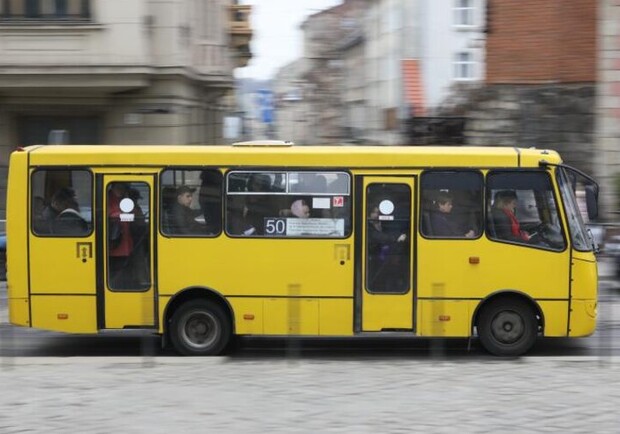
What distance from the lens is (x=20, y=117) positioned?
24.8 meters

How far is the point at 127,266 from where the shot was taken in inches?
429

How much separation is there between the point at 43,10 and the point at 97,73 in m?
2.27

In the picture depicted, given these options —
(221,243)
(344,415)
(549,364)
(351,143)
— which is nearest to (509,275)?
(549,364)

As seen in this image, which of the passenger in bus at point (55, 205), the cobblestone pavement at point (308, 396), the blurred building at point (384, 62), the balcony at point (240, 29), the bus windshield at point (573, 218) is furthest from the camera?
the balcony at point (240, 29)

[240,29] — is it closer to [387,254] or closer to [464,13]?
[464,13]

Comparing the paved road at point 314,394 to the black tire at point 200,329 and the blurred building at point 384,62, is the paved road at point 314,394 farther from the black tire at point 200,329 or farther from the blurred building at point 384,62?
the blurred building at point 384,62

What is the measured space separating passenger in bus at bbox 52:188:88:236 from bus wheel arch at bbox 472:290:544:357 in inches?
184

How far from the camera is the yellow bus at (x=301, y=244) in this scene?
35.0ft

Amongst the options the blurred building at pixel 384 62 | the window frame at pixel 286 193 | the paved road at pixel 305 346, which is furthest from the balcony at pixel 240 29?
the window frame at pixel 286 193

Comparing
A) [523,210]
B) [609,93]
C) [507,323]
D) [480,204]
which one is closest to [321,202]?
[480,204]

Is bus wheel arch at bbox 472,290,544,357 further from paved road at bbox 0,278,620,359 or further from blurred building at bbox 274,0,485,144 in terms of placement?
blurred building at bbox 274,0,485,144

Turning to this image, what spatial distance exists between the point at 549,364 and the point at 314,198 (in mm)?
3198

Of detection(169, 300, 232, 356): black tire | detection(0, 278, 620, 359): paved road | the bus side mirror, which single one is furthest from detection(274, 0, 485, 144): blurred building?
detection(169, 300, 232, 356): black tire

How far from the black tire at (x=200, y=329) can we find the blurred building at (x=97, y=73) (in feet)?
43.4
